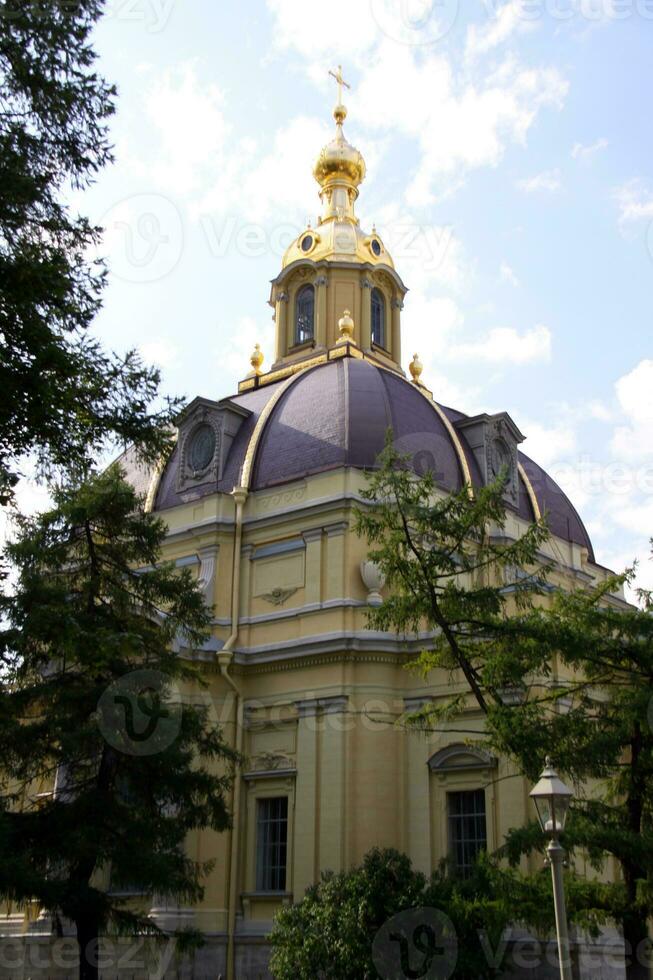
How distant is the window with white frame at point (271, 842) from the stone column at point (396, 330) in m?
17.8

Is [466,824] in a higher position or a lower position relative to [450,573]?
lower

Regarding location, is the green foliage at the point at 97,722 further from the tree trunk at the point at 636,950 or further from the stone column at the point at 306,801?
the tree trunk at the point at 636,950

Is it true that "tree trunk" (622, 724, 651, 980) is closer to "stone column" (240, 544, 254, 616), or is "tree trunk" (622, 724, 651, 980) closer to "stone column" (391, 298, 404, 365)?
"stone column" (240, 544, 254, 616)

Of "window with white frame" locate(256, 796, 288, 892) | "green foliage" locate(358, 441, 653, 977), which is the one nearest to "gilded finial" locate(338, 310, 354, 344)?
"window with white frame" locate(256, 796, 288, 892)

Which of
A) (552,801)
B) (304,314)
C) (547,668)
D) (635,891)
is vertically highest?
(304,314)

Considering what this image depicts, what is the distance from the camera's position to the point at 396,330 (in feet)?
127

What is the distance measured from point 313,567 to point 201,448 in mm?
6203

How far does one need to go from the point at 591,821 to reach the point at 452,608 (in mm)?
3583

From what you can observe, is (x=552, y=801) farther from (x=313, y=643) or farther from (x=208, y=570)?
(x=208, y=570)

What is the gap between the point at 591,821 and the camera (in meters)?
14.7

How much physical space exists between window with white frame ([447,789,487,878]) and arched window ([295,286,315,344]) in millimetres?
18467

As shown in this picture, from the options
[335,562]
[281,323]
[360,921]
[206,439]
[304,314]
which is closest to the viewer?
[360,921]

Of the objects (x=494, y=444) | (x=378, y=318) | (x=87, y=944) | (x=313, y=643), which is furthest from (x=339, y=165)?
(x=87, y=944)

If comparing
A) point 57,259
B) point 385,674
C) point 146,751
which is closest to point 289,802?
point 385,674
